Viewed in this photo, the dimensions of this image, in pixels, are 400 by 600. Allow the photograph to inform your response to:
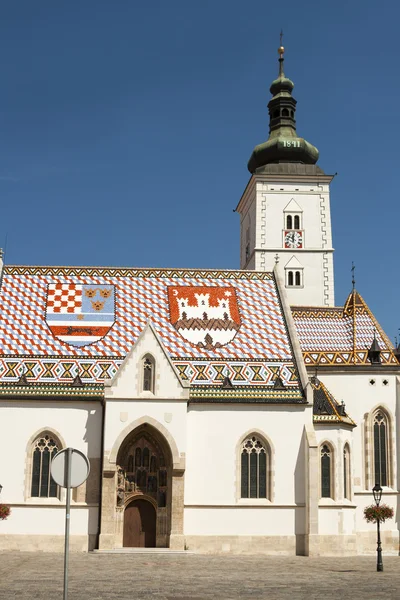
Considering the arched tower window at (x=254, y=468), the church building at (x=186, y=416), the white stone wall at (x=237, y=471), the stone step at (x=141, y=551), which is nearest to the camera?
the stone step at (x=141, y=551)

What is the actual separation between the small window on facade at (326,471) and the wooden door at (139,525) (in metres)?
7.72

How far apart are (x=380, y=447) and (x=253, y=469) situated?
28.0 feet

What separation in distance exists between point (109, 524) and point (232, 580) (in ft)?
41.8

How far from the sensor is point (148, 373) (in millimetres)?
37406

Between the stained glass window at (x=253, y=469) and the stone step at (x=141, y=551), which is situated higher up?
the stained glass window at (x=253, y=469)

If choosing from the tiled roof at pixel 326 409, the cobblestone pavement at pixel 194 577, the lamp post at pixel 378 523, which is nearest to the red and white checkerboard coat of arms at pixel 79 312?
the tiled roof at pixel 326 409

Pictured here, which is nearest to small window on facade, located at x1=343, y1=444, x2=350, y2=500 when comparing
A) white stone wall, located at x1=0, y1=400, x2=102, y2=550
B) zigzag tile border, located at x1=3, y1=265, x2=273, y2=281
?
zigzag tile border, located at x1=3, y1=265, x2=273, y2=281

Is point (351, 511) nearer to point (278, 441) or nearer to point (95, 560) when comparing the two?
point (278, 441)

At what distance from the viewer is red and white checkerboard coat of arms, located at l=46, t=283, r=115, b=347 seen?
40.5m

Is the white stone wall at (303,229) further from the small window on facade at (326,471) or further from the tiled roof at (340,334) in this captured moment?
the small window on facade at (326,471)

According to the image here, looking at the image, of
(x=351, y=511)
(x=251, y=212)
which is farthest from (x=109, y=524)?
(x=251, y=212)

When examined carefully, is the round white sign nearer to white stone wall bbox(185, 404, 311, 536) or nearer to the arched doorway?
the arched doorway

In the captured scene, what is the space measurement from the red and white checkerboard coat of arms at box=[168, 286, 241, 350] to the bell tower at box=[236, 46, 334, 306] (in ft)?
57.8

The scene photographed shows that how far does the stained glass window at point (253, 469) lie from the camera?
37438 millimetres
